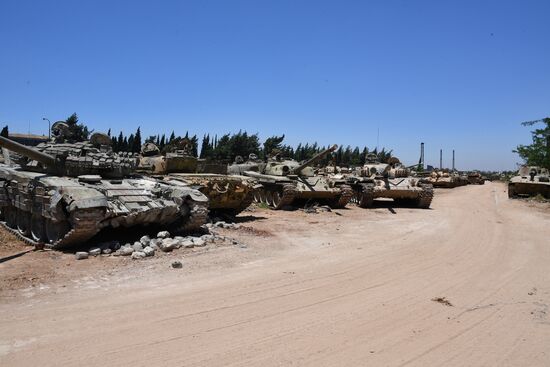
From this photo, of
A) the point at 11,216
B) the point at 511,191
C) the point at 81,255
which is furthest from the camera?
the point at 511,191

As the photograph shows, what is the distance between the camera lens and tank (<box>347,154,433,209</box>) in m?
17.8

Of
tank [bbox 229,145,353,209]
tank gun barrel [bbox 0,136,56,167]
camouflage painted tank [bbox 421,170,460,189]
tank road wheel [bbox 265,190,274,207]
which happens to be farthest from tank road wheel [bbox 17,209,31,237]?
camouflage painted tank [bbox 421,170,460,189]

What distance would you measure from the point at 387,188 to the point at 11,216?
42.5 feet

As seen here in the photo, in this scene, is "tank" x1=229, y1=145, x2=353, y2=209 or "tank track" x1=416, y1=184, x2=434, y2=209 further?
"tank track" x1=416, y1=184, x2=434, y2=209

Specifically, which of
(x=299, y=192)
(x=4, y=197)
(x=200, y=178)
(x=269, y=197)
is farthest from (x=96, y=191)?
(x=269, y=197)

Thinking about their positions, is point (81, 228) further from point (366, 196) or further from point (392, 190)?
point (392, 190)

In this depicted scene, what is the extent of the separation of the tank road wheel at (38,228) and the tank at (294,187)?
26.3 feet

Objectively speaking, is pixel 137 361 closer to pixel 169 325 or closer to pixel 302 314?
pixel 169 325

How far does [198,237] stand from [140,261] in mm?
1957

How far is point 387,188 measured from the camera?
18.0m

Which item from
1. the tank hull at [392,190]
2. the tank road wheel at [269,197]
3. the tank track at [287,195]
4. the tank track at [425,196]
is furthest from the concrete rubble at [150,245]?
the tank track at [425,196]

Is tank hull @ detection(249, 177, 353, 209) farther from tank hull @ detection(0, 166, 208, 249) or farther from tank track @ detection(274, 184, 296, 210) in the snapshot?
A: tank hull @ detection(0, 166, 208, 249)

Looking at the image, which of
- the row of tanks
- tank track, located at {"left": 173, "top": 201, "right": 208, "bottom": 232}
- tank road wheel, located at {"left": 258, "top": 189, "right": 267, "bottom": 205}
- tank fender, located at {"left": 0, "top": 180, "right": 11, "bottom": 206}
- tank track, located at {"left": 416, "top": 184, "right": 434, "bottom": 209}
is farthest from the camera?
tank track, located at {"left": 416, "top": 184, "right": 434, "bottom": 209}

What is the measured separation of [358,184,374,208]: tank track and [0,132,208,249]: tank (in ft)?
30.1
